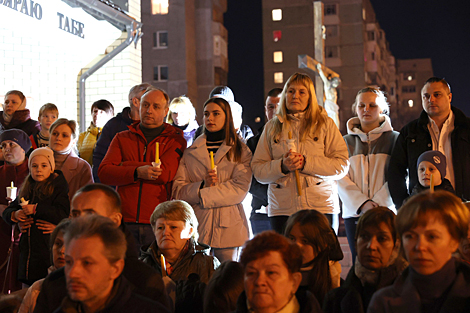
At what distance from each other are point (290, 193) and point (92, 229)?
2.09m

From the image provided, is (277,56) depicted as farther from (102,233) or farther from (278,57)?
(102,233)

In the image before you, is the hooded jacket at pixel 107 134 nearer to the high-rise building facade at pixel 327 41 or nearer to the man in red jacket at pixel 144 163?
the man in red jacket at pixel 144 163

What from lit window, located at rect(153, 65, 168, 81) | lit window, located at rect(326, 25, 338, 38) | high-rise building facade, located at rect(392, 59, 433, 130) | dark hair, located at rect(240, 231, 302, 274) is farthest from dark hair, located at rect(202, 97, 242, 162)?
high-rise building facade, located at rect(392, 59, 433, 130)

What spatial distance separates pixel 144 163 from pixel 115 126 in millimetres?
1102

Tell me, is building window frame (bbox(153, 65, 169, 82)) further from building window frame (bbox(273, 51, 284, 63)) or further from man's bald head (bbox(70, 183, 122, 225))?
man's bald head (bbox(70, 183, 122, 225))

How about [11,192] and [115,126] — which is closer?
[11,192]

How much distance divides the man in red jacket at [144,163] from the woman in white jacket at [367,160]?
1.49m

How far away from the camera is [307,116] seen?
13.9ft

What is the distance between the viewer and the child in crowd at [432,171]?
404 centimetres

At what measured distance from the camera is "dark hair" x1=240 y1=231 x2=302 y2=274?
7.58 feet

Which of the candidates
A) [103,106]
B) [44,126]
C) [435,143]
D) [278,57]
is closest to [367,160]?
[435,143]

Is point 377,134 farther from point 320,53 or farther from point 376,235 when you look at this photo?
point 320,53

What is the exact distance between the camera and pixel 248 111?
4156 centimetres

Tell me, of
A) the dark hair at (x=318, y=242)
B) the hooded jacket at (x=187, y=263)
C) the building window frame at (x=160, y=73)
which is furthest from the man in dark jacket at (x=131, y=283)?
the building window frame at (x=160, y=73)
